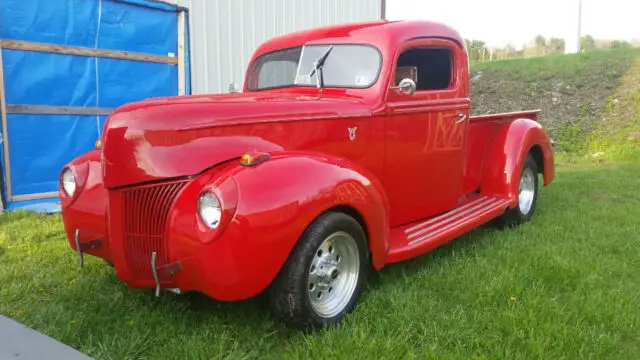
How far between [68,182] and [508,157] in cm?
364

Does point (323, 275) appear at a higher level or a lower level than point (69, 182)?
lower

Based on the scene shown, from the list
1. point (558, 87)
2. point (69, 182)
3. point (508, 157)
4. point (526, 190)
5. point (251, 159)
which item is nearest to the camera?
point (251, 159)

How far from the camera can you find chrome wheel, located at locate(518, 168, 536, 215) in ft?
16.3

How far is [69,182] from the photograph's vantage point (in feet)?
9.75

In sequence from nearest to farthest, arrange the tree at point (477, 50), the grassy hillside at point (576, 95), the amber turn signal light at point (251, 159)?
the amber turn signal light at point (251, 159), the grassy hillside at point (576, 95), the tree at point (477, 50)

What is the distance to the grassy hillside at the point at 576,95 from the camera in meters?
11.1

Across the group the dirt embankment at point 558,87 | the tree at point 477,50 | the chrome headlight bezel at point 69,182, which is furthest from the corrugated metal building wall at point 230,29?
the tree at point 477,50

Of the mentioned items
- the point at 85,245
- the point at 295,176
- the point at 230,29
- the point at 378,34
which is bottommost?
the point at 85,245

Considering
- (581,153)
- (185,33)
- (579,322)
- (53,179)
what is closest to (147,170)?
(579,322)

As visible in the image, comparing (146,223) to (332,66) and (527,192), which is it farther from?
(527,192)

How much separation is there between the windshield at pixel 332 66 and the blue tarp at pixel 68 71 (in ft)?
11.1

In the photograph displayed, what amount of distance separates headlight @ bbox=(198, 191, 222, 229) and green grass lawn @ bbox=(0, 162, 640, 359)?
66 cm

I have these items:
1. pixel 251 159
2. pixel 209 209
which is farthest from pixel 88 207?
pixel 251 159

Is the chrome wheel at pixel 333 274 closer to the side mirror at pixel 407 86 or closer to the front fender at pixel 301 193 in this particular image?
the front fender at pixel 301 193
